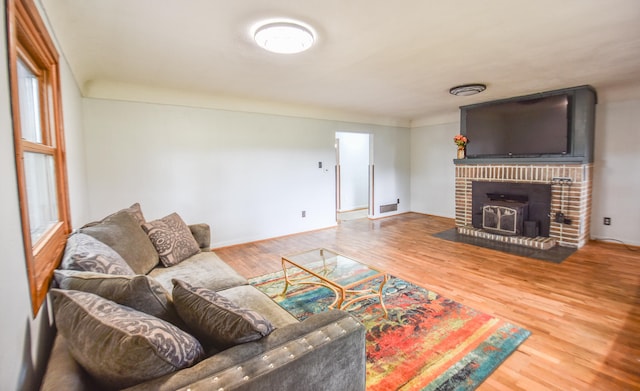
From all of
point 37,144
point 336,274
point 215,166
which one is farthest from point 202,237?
point 215,166

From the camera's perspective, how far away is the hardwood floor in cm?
174

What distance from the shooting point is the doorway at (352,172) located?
7.36 metres

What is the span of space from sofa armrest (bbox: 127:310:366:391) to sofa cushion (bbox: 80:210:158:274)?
4.71 ft

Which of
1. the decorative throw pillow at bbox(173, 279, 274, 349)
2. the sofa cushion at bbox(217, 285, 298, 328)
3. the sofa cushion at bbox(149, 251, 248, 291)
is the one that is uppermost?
the decorative throw pillow at bbox(173, 279, 274, 349)

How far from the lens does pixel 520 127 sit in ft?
14.3

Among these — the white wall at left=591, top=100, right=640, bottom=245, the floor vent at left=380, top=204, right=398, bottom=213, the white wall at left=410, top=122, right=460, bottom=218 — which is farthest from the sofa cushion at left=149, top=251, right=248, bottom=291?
the white wall at left=410, top=122, right=460, bottom=218

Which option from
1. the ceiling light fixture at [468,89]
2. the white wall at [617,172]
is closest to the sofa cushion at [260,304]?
the ceiling light fixture at [468,89]

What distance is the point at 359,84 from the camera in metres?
3.65

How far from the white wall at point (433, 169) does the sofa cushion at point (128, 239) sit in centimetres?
561

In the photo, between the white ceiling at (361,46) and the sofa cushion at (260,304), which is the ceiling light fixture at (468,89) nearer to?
the white ceiling at (361,46)

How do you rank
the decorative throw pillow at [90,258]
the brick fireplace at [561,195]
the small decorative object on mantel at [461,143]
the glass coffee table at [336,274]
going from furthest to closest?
the small decorative object on mantel at [461,143], the brick fireplace at [561,195], the glass coffee table at [336,274], the decorative throw pillow at [90,258]

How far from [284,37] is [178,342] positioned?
2.05m

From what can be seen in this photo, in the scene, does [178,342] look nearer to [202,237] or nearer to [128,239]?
[128,239]

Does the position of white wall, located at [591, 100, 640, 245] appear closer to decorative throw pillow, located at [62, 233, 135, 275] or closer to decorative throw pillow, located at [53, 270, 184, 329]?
Result: decorative throw pillow, located at [53, 270, 184, 329]
